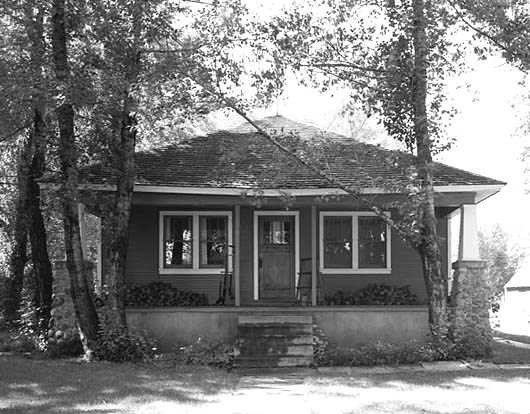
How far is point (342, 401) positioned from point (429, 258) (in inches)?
207

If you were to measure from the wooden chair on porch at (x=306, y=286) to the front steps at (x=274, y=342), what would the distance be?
1812mm

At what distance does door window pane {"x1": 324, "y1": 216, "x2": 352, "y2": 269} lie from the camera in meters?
17.7

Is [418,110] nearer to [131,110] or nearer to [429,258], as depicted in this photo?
[429,258]

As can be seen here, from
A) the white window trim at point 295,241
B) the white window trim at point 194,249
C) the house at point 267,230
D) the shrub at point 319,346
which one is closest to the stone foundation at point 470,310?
the house at point 267,230

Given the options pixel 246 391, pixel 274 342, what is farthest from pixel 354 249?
pixel 246 391

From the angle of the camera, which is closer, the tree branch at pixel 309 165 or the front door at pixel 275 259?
the tree branch at pixel 309 165

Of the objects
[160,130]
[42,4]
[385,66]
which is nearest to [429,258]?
[385,66]

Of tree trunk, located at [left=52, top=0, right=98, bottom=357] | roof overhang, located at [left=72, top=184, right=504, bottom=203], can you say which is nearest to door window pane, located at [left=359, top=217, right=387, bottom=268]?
roof overhang, located at [left=72, top=184, right=504, bottom=203]

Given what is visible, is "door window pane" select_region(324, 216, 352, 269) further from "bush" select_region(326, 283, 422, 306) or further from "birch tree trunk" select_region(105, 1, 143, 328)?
"birch tree trunk" select_region(105, 1, 143, 328)

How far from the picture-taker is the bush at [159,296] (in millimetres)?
16141

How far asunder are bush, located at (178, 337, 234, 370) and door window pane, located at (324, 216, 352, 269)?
4.06 meters

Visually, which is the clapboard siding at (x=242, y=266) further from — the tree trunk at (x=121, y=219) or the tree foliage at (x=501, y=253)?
the tree foliage at (x=501, y=253)

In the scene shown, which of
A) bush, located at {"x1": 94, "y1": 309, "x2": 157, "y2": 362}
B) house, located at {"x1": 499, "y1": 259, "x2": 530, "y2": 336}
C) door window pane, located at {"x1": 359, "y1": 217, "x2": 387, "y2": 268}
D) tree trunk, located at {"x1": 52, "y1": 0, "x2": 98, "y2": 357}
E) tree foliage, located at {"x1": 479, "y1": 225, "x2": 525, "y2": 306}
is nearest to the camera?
bush, located at {"x1": 94, "y1": 309, "x2": 157, "y2": 362}

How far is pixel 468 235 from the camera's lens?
15.5 metres
